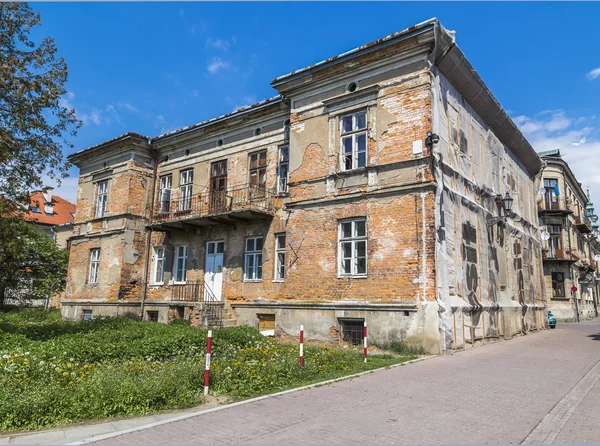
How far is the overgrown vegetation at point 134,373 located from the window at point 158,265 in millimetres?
8991

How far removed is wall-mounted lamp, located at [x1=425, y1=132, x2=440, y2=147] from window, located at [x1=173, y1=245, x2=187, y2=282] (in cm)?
1201

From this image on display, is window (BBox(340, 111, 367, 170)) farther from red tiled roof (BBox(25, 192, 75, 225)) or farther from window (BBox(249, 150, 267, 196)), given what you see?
red tiled roof (BBox(25, 192, 75, 225))

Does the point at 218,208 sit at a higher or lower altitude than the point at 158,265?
higher

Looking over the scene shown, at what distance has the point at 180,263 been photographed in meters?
21.0

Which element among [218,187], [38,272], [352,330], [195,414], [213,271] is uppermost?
[218,187]

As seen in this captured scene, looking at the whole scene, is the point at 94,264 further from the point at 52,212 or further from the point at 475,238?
the point at 52,212

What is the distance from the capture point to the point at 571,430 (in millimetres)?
5590

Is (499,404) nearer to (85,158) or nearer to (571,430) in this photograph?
(571,430)

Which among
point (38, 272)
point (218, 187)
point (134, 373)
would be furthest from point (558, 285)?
point (38, 272)

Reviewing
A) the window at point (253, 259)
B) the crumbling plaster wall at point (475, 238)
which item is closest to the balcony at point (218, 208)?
the window at point (253, 259)

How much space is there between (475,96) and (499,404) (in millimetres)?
13284

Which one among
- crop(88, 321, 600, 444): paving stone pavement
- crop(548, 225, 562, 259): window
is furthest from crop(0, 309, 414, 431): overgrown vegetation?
crop(548, 225, 562, 259): window

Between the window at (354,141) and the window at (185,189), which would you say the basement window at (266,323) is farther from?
the window at (185,189)

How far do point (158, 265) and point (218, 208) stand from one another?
4.73 meters
